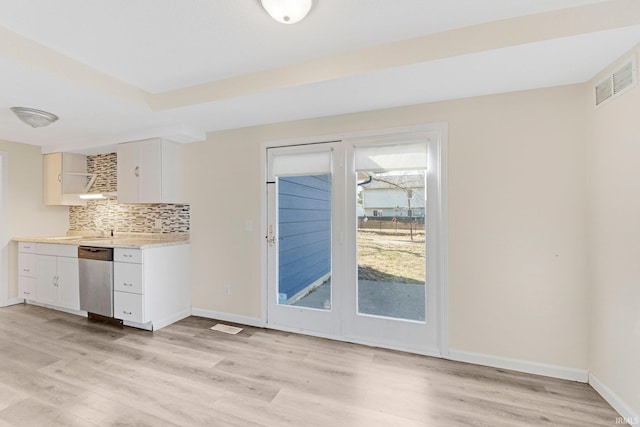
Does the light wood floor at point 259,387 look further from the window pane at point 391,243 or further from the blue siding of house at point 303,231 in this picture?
the blue siding of house at point 303,231

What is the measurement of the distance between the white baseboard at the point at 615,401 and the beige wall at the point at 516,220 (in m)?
0.13

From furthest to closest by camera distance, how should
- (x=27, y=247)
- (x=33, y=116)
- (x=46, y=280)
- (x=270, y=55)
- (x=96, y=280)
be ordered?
(x=27, y=247) → (x=46, y=280) → (x=96, y=280) → (x=33, y=116) → (x=270, y=55)

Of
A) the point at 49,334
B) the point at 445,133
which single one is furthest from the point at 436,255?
the point at 49,334

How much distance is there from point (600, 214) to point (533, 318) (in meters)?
0.92

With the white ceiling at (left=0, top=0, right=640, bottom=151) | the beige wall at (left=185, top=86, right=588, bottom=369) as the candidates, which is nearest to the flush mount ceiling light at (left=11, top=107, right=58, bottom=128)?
the white ceiling at (left=0, top=0, right=640, bottom=151)

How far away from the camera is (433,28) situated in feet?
6.06

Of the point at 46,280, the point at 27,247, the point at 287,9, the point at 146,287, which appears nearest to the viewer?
the point at 287,9

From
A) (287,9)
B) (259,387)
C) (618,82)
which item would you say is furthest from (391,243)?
(287,9)

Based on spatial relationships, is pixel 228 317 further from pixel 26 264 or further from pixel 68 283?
pixel 26 264

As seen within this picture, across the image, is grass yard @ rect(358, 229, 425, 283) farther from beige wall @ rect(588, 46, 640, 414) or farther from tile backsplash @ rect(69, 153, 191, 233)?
tile backsplash @ rect(69, 153, 191, 233)

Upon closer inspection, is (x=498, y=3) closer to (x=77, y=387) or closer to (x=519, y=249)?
(x=519, y=249)

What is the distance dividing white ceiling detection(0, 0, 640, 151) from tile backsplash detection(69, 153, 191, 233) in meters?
1.39

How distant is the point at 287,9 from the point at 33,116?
2837 millimetres

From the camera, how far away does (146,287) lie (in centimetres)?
315
